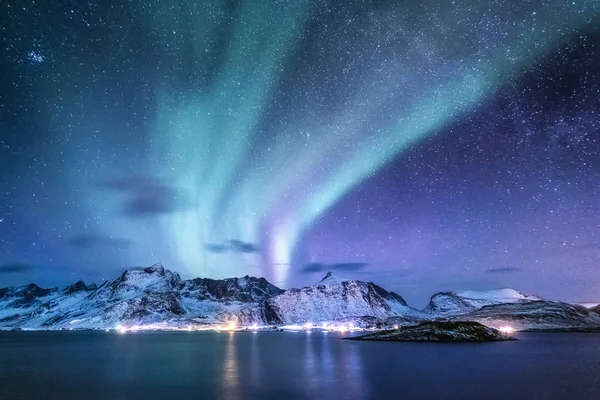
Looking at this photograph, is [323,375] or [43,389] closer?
[43,389]

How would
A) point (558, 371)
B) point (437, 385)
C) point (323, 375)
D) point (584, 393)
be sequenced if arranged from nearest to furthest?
point (584, 393) → point (437, 385) → point (323, 375) → point (558, 371)

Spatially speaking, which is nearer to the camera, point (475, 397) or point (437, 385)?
point (475, 397)

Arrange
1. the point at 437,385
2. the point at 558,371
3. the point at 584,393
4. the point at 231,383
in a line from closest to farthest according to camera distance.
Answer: the point at 584,393 < the point at 437,385 < the point at 231,383 < the point at 558,371

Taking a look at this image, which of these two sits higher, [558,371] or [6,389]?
[6,389]

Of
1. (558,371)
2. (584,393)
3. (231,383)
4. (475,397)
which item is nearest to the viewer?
(475,397)

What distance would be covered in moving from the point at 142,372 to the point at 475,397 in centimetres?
6440

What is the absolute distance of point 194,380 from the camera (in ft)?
235

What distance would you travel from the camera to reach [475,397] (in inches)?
2077

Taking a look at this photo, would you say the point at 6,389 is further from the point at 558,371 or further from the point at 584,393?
the point at 558,371

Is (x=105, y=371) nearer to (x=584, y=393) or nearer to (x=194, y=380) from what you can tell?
(x=194, y=380)

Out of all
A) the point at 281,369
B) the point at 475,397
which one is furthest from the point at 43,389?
the point at 475,397

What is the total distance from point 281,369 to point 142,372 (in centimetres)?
2832

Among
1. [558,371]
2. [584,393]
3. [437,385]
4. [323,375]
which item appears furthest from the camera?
[558,371]

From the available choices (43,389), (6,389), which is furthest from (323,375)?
(6,389)
